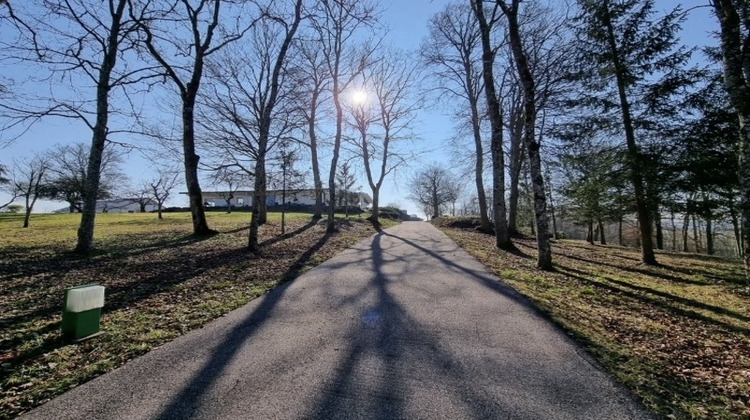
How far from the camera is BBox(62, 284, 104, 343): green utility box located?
3.79 m

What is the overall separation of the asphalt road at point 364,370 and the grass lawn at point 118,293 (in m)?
0.39

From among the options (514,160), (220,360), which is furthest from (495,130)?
(220,360)

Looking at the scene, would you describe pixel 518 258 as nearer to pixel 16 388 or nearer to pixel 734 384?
pixel 734 384

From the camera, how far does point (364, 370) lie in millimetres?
3176

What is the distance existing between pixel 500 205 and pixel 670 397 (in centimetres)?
887

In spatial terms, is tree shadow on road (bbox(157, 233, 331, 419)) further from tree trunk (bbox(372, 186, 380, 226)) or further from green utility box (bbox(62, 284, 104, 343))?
tree trunk (bbox(372, 186, 380, 226))

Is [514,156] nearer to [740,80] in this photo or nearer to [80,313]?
[740,80]

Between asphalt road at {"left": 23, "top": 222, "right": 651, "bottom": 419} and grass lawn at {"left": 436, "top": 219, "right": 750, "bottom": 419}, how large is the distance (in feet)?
1.14

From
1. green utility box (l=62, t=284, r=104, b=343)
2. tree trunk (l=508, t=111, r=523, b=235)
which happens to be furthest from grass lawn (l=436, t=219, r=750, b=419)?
tree trunk (l=508, t=111, r=523, b=235)

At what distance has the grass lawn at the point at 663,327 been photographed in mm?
2828

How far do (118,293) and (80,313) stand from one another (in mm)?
2223

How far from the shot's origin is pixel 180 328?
14.1 feet

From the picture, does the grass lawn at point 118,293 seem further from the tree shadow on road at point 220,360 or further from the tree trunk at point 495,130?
the tree trunk at point 495,130

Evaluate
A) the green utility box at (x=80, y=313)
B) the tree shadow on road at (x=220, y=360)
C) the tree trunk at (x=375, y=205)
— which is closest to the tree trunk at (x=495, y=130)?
the tree shadow on road at (x=220, y=360)
